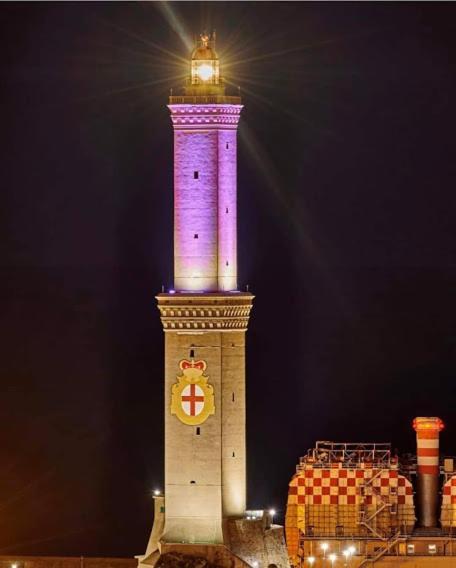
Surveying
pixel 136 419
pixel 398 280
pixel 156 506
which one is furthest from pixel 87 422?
pixel 156 506

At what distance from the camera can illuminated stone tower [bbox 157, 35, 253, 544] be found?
62.8 metres

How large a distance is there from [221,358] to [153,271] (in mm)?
22056

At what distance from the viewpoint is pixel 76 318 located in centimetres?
8675

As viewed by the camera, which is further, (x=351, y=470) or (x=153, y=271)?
(x=153, y=271)

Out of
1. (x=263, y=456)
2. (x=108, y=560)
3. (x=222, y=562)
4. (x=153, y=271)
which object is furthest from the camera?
(x=153, y=271)

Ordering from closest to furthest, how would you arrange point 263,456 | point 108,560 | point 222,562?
point 222,562 → point 108,560 → point 263,456

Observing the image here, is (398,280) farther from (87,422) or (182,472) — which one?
(182,472)

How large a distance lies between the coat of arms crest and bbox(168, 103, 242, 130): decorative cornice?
247 inches

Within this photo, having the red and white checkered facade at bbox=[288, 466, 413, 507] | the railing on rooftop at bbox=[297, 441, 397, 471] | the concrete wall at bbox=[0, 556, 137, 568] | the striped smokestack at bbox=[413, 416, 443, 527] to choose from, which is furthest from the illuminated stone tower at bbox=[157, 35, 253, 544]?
the striped smokestack at bbox=[413, 416, 443, 527]

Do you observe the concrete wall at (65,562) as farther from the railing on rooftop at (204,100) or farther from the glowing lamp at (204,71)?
the glowing lamp at (204,71)

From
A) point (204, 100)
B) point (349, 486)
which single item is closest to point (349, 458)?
point (349, 486)

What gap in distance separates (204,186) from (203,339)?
4.06 m

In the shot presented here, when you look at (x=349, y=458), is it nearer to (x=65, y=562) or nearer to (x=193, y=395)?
(x=193, y=395)

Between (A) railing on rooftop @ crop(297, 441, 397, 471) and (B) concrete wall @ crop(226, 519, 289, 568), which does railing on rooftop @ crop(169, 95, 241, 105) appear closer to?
(A) railing on rooftop @ crop(297, 441, 397, 471)
